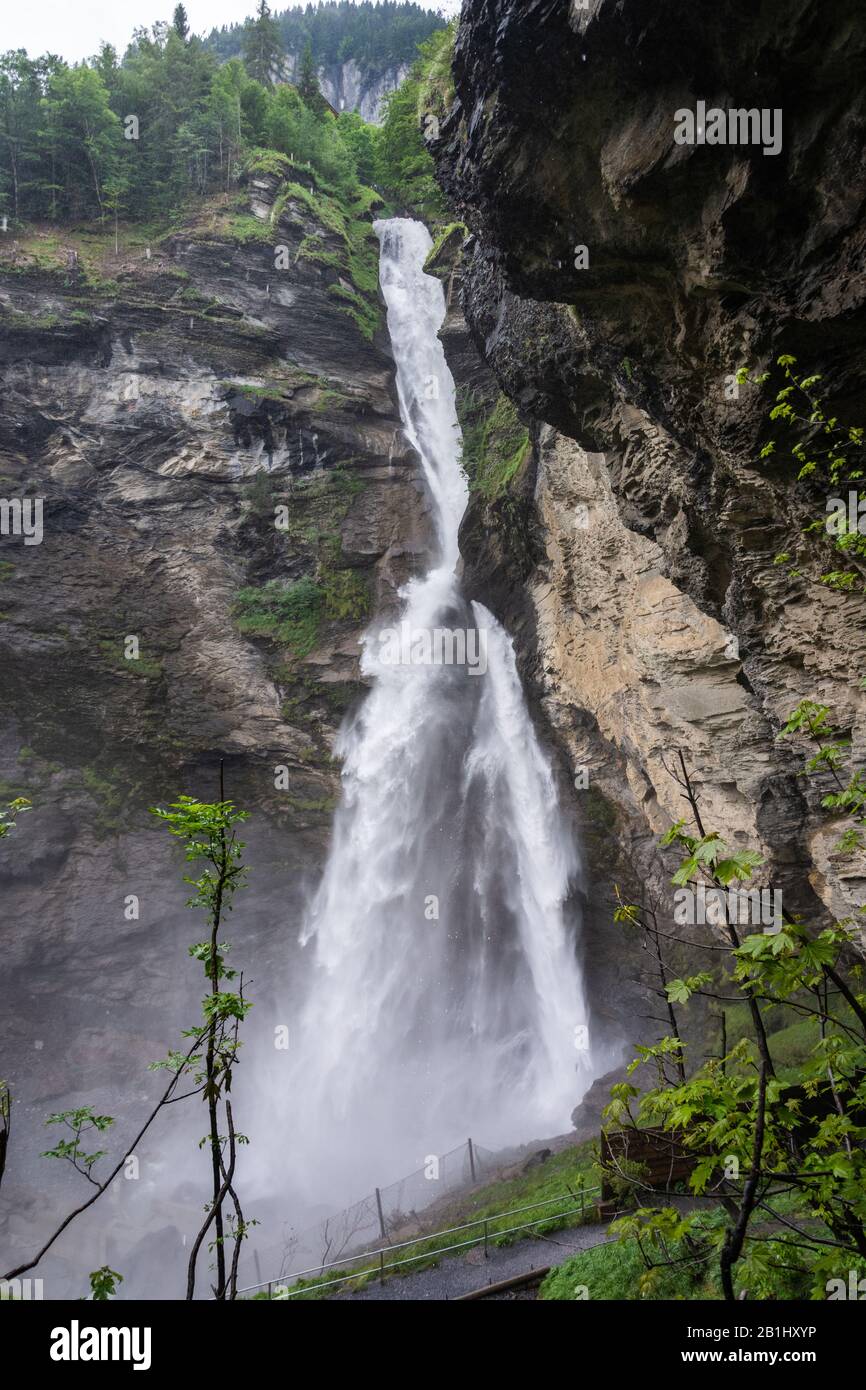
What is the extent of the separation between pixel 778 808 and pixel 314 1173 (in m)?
14.9

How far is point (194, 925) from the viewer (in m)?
22.3

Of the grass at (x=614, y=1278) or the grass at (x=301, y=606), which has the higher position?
the grass at (x=301, y=606)

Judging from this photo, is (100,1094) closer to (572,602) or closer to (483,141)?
(572,602)

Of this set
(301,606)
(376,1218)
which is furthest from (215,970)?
(301,606)

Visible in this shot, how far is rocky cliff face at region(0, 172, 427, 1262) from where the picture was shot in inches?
826

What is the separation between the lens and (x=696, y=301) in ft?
23.7

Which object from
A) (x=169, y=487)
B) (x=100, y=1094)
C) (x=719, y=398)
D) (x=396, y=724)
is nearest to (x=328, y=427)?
(x=169, y=487)

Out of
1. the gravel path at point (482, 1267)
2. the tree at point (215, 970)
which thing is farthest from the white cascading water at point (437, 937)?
the tree at point (215, 970)

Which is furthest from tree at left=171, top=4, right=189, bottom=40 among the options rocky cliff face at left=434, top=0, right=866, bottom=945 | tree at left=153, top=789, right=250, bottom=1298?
tree at left=153, top=789, right=250, bottom=1298

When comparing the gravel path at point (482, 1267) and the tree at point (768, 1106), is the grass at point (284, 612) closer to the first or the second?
the gravel path at point (482, 1267)

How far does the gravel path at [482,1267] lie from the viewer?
31.4ft

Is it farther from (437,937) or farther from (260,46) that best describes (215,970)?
(260,46)

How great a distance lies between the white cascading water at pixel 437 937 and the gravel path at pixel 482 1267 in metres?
6.85

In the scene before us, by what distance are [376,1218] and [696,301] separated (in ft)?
57.5
